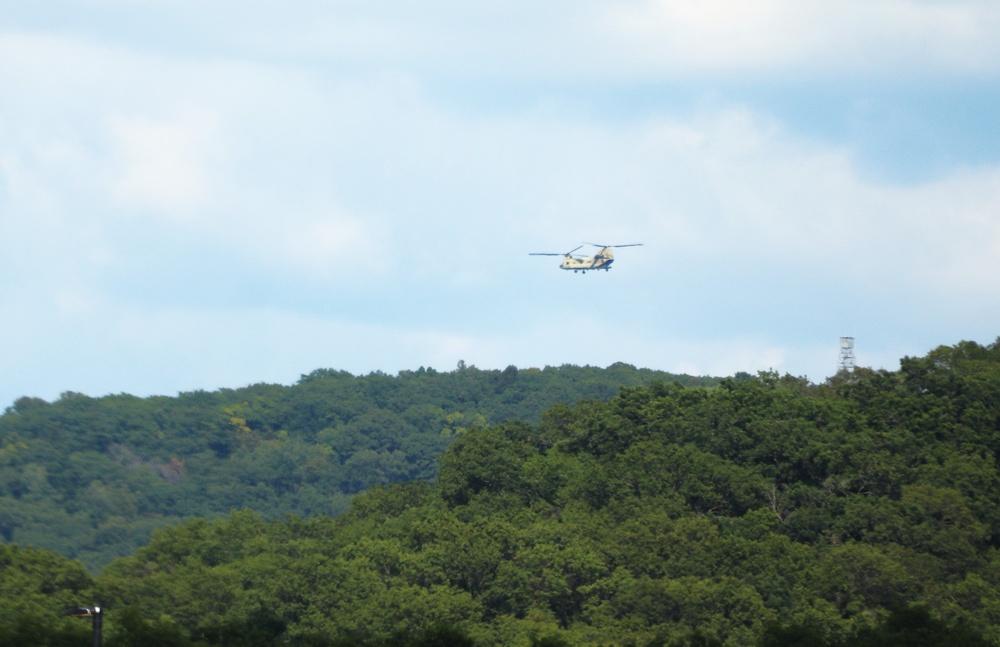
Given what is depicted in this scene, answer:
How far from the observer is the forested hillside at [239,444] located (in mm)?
121562

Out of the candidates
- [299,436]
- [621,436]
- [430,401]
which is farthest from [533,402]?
[621,436]

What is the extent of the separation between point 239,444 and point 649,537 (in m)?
99.7

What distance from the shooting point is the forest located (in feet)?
140

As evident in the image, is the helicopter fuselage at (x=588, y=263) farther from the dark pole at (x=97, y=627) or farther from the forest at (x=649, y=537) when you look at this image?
the dark pole at (x=97, y=627)

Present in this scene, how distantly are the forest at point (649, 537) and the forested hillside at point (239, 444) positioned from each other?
64770mm

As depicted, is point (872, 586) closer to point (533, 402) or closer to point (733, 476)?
point (733, 476)

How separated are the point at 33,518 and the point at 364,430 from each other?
111 ft

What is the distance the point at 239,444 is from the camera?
14200 cm

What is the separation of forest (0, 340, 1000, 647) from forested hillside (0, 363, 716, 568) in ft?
212

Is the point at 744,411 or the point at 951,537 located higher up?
the point at 744,411

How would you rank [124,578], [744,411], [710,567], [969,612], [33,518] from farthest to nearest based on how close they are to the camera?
[33,518] → [744,411] → [124,578] → [710,567] → [969,612]

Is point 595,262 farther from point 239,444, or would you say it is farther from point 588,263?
point 239,444

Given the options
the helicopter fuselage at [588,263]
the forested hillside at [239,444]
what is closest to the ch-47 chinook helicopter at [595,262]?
the helicopter fuselage at [588,263]

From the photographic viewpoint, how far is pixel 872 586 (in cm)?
4266
